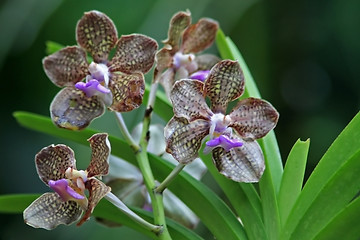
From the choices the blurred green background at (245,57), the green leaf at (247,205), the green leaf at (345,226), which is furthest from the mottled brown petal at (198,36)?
the blurred green background at (245,57)

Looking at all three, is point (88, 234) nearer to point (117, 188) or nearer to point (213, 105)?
point (117, 188)

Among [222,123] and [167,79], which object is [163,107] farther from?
[222,123]

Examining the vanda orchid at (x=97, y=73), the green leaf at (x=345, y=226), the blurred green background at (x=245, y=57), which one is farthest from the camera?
the blurred green background at (x=245, y=57)

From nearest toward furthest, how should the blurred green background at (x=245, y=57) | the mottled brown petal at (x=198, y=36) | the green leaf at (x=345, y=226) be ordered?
the green leaf at (x=345, y=226) < the mottled brown petal at (x=198, y=36) < the blurred green background at (x=245, y=57)

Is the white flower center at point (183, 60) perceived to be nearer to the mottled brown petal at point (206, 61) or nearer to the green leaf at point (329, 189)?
the mottled brown petal at point (206, 61)

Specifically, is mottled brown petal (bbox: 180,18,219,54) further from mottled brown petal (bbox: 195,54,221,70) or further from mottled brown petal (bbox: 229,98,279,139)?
mottled brown petal (bbox: 229,98,279,139)

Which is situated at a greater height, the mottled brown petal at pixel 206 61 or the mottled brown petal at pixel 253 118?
the mottled brown petal at pixel 253 118

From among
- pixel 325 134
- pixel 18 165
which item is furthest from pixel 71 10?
pixel 325 134
